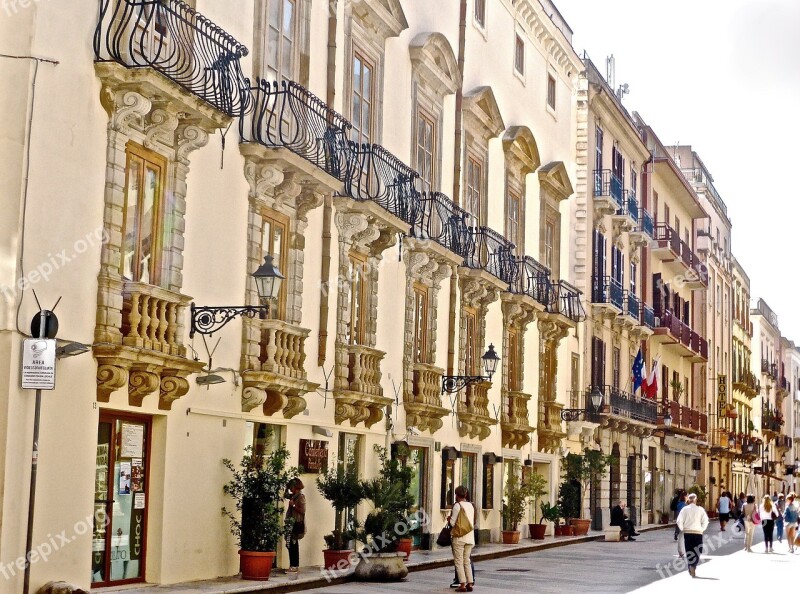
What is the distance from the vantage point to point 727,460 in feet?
232

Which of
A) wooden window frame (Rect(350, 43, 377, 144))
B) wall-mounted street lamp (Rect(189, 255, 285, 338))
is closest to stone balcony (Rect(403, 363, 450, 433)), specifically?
wooden window frame (Rect(350, 43, 377, 144))

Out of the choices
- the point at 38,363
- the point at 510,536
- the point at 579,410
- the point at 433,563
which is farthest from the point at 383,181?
the point at 579,410

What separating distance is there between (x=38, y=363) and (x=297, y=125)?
7.22m

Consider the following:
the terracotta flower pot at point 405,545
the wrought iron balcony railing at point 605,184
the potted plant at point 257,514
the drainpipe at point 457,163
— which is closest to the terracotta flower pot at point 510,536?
the drainpipe at point 457,163

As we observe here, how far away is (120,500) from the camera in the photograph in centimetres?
1702

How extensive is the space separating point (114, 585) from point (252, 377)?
3.96m

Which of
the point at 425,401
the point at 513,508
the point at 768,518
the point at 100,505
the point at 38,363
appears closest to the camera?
the point at 38,363

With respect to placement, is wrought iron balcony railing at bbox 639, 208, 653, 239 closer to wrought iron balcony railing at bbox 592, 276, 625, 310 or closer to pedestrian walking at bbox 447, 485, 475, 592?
wrought iron balcony railing at bbox 592, 276, 625, 310

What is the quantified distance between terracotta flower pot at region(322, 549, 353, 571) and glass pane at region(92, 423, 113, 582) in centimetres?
515

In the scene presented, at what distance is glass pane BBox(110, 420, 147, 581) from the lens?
16.9m

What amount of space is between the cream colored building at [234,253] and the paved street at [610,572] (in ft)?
7.31

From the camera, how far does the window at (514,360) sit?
113 ft

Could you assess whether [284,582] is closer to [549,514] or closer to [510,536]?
[510,536]

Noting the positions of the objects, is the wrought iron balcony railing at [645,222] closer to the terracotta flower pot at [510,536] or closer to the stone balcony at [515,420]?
the stone balcony at [515,420]
